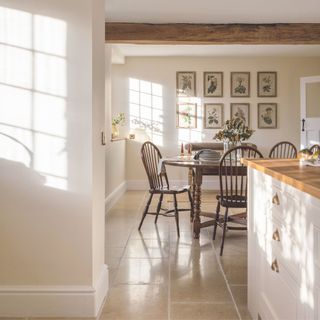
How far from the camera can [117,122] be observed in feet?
24.0

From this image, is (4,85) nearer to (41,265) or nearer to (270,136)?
(41,265)

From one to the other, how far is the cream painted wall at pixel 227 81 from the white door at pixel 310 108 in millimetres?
664

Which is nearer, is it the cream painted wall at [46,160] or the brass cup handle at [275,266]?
the brass cup handle at [275,266]

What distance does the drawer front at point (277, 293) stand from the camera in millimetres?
1629

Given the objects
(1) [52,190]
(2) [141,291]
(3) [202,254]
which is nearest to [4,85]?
(1) [52,190]

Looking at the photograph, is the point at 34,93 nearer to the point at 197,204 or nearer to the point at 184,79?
the point at 197,204

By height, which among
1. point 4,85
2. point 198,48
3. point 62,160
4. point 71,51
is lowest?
point 62,160

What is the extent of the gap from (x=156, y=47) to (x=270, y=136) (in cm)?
277

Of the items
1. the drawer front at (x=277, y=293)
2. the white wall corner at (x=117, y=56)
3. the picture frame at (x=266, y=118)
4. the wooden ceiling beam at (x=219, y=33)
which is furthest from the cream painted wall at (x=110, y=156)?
the drawer front at (x=277, y=293)

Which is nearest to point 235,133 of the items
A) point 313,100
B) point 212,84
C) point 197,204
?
point 197,204

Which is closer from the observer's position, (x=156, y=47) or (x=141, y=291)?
(x=141, y=291)

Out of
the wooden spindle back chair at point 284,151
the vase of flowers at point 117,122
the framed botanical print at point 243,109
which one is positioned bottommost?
the wooden spindle back chair at point 284,151

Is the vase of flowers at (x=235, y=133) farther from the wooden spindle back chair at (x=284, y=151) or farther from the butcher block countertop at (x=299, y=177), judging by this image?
the butcher block countertop at (x=299, y=177)

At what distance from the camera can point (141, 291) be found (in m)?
2.80
